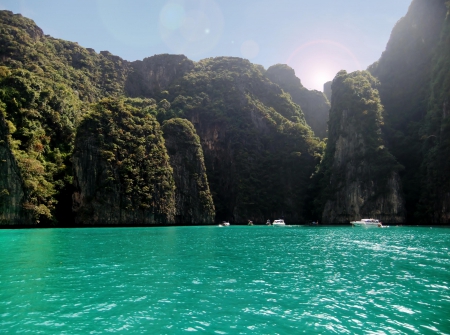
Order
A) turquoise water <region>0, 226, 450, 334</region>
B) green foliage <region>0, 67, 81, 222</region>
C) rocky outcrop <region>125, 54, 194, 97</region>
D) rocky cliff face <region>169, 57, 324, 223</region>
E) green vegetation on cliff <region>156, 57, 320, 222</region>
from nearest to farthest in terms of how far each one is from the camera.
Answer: turquoise water <region>0, 226, 450, 334</region> < green foliage <region>0, 67, 81, 222</region> < rocky cliff face <region>169, 57, 324, 223</region> < green vegetation on cliff <region>156, 57, 320, 222</region> < rocky outcrop <region>125, 54, 194, 97</region>

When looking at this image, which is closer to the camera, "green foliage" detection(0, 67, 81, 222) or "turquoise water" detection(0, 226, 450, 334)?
"turquoise water" detection(0, 226, 450, 334)

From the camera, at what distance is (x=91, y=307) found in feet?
39.3

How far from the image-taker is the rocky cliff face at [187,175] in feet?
323

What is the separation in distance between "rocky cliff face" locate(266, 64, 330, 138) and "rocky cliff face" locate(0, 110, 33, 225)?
14039cm

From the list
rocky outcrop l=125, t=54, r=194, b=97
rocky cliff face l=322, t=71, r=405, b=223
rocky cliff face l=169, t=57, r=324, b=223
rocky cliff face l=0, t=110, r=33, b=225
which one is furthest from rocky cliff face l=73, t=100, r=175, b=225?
rocky outcrop l=125, t=54, r=194, b=97

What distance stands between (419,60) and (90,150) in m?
115

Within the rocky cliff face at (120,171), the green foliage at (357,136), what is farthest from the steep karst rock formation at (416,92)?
the rocky cliff face at (120,171)

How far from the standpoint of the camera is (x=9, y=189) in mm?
59688

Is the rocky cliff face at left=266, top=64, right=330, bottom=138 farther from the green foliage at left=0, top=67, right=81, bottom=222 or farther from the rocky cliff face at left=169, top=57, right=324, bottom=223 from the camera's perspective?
the green foliage at left=0, top=67, right=81, bottom=222

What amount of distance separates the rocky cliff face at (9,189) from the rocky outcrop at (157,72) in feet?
302

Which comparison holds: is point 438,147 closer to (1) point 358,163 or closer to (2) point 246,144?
(1) point 358,163

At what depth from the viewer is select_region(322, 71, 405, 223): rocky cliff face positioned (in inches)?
3442

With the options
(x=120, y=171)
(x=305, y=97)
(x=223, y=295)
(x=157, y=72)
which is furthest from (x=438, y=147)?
(x=157, y=72)

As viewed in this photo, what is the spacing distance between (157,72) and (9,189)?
107 meters
